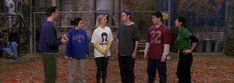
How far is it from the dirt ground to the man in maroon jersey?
7.71 ft

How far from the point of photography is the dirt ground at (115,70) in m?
12.5

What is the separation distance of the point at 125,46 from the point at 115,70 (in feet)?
13.9

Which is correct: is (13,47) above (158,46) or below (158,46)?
below

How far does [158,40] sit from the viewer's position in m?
9.62

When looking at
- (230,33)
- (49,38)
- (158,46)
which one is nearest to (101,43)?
(158,46)

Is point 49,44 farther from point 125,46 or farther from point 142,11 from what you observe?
point 142,11

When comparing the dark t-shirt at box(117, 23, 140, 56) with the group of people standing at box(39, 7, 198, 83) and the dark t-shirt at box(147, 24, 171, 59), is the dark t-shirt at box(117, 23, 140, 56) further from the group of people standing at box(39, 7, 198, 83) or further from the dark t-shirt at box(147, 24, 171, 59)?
the dark t-shirt at box(147, 24, 171, 59)

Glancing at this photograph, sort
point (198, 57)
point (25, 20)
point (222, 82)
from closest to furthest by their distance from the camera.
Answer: point (222, 82) → point (198, 57) → point (25, 20)

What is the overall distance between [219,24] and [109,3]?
16.5 ft

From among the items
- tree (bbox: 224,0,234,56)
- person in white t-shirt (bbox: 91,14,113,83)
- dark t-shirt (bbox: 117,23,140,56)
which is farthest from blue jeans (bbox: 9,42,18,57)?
tree (bbox: 224,0,234,56)

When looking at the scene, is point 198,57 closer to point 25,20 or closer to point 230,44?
point 230,44

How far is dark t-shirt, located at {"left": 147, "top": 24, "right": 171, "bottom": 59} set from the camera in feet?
31.3

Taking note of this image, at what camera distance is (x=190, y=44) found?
396 inches

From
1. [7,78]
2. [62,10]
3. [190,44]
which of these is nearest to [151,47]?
[190,44]
